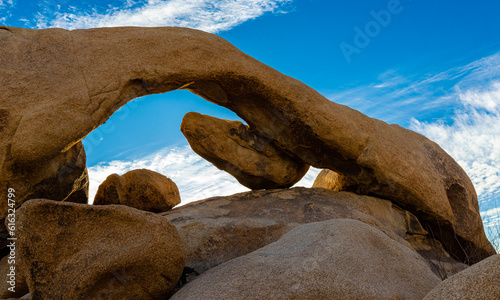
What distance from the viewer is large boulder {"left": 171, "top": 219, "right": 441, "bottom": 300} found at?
280cm

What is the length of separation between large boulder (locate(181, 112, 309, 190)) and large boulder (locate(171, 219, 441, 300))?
3209 mm

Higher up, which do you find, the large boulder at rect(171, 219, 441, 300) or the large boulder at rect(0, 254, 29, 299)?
the large boulder at rect(171, 219, 441, 300)

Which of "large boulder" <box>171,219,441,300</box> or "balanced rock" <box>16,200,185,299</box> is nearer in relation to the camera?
"large boulder" <box>171,219,441,300</box>

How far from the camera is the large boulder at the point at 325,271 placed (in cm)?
280

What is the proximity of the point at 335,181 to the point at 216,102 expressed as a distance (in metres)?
3.11

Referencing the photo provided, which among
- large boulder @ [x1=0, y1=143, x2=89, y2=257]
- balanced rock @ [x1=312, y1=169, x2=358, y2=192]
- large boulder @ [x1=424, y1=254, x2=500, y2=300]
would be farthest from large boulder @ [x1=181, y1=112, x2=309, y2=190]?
large boulder @ [x1=424, y1=254, x2=500, y2=300]

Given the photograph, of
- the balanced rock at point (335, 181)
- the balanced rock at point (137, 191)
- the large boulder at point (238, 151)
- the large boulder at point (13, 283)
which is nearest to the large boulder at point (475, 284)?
the large boulder at point (13, 283)

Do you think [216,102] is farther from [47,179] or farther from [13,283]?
[13,283]

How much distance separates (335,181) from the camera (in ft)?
26.9

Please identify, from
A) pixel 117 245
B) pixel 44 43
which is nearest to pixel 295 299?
pixel 117 245

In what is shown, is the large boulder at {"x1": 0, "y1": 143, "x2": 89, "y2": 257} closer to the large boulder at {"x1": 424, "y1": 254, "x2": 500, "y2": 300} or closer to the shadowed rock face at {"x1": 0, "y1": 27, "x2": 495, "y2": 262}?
the shadowed rock face at {"x1": 0, "y1": 27, "x2": 495, "y2": 262}

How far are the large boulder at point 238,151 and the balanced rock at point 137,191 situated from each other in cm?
94

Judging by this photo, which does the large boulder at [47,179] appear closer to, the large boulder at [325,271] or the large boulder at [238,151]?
the large boulder at [238,151]

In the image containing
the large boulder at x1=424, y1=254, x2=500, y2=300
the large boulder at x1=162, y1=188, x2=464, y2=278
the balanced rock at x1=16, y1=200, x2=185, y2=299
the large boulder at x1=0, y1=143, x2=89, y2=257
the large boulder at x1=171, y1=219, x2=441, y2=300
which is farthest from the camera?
the large boulder at x1=162, y1=188, x2=464, y2=278
